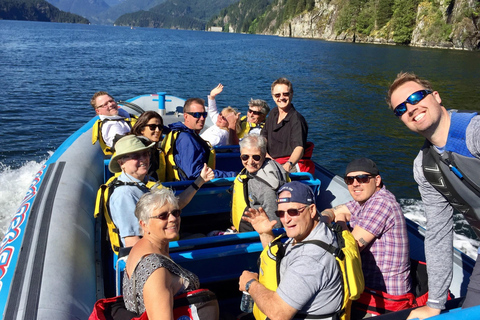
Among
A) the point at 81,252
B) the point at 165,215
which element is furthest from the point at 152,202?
the point at 81,252

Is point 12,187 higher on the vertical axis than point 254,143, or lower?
lower

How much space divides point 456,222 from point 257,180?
5.63m

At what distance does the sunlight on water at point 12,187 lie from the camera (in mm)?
6468

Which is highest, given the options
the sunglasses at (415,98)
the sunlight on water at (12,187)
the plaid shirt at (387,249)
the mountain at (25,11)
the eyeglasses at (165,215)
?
the mountain at (25,11)

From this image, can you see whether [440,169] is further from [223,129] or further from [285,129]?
[223,129]

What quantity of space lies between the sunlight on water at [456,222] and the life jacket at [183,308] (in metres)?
5.62

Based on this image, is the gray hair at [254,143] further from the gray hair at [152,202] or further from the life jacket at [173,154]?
the gray hair at [152,202]

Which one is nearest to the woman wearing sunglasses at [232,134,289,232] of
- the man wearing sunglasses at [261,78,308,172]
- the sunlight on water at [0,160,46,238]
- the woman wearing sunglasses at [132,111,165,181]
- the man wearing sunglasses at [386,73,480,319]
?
the man wearing sunglasses at [261,78,308,172]

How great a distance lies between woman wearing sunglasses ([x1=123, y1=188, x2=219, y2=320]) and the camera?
2.14 metres

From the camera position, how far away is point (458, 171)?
6.82 feet

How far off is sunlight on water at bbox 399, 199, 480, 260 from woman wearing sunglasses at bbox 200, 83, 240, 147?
408cm

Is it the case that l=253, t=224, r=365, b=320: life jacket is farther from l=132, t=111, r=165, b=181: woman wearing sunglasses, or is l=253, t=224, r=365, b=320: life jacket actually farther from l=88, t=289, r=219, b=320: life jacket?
l=132, t=111, r=165, b=181: woman wearing sunglasses

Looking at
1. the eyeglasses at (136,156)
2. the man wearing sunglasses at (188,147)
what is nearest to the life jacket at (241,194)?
the man wearing sunglasses at (188,147)

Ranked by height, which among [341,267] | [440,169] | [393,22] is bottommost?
[341,267]
